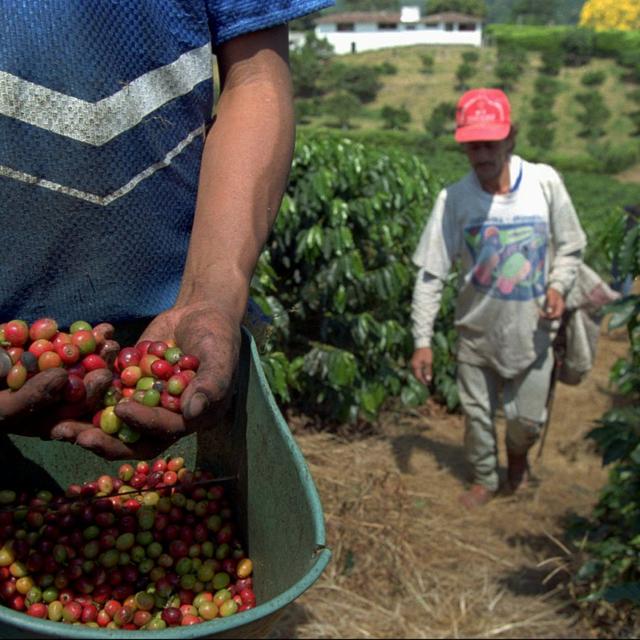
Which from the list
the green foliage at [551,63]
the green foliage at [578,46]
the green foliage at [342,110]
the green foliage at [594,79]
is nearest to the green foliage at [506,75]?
the green foliage at [551,63]

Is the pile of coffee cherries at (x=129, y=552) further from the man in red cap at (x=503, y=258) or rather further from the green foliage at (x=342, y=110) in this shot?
the green foliage at (x=342, y=110)

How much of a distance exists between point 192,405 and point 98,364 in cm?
28

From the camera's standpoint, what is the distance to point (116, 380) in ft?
4.79

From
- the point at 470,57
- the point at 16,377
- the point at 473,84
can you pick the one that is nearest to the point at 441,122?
the point at 473,84

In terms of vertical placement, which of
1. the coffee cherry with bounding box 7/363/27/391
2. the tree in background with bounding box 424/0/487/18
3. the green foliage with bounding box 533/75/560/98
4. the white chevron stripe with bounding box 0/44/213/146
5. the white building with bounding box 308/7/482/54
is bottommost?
the green foliage with bounding box 533/75/560/98

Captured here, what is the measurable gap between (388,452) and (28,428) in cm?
483

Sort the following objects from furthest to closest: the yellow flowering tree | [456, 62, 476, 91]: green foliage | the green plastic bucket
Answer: the yellow flowering tree, [456, 62, 476, 91]: green foliage, the green plastic bucket

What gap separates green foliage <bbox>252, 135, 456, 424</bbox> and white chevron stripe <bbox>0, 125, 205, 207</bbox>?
3.47 meters

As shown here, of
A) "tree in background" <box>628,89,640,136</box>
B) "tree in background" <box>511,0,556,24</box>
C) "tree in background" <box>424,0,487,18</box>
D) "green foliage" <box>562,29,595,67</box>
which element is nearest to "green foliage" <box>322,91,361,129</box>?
"tree in background" <box>628,89,640,136</box>

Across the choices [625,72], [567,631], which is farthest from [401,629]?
[625,72]

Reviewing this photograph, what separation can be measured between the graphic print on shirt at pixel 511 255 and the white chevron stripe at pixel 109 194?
3.07m

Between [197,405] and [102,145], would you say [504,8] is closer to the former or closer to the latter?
[102,145]

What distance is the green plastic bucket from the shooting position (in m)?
1.00

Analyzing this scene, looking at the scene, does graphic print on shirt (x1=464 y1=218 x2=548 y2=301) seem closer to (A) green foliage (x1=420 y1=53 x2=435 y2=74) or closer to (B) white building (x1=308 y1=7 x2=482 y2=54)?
(A) green foliage (x1=420 y1=53 x2=435 y2=74)
